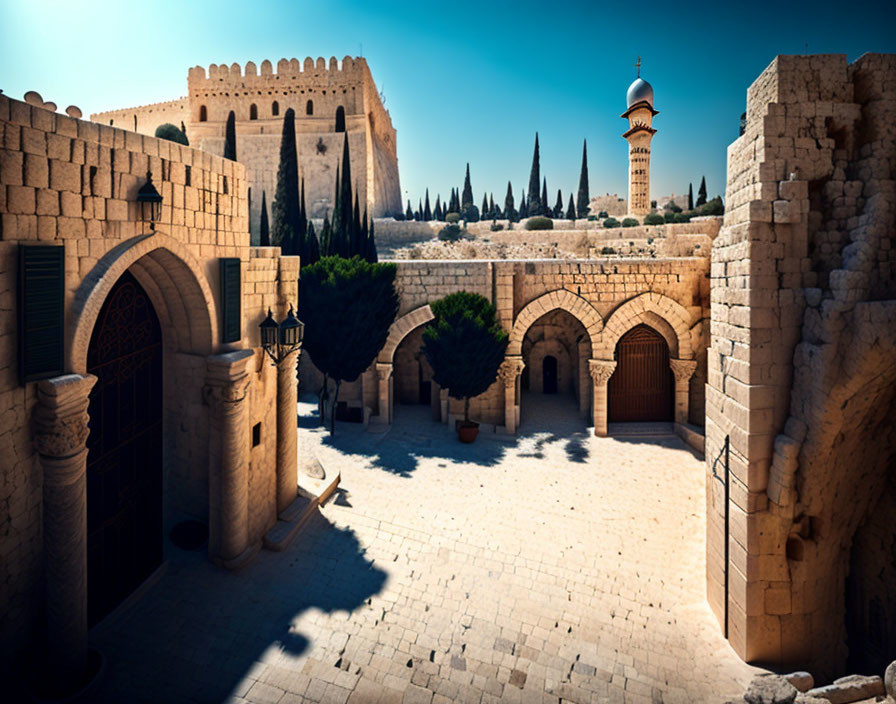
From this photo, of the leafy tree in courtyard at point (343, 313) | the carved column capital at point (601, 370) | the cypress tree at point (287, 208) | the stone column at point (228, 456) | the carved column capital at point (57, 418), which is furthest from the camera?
the cypress tree at point (287, 208)

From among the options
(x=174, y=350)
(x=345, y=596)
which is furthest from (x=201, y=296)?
(x=345, y=596)

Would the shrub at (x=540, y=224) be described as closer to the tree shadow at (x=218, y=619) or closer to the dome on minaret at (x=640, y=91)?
the dome on minaret at (x=640, y=91)

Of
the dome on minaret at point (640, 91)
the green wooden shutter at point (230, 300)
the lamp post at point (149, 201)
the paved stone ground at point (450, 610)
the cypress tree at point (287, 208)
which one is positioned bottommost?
the paved stone ground at point (450, 610)

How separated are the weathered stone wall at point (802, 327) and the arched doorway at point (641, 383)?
26.8ft

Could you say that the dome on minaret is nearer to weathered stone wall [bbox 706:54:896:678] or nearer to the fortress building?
the fortress building

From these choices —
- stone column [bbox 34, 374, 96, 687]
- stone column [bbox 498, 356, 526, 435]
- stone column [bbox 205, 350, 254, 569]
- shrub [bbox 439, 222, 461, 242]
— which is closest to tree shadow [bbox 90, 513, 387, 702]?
stone column [bbox 205, 350, 254, 569]

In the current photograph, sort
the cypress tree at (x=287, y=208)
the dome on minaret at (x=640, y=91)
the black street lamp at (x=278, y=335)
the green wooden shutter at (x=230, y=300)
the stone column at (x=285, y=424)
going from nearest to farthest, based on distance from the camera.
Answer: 1. the green wooden shutter at (x=230, y=300)
2. the black street lamp at (x=278, y=335)
3. the stone column at (x=285, y=424)
4. the cypress tree at (x=287, y=208)
5. the dome on minaret at (x=640, y=91)

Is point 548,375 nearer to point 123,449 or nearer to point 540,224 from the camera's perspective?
point 123,449

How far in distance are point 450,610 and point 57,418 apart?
4.79 m

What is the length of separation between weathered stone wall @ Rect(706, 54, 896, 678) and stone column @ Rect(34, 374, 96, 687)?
6.57 m

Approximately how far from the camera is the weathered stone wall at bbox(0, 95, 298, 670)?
382 cm

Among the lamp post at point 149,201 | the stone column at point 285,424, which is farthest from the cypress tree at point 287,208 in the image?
the lamp post at point 149,201

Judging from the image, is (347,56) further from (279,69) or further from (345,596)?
(345,596)

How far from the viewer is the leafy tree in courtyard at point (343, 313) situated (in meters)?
12.4
